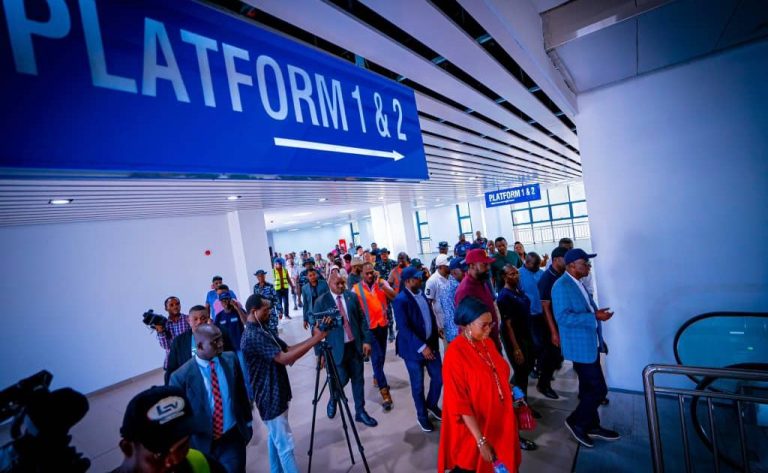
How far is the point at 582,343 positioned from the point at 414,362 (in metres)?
1.70

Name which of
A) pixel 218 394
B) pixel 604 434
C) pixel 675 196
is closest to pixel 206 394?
pixel 218 394

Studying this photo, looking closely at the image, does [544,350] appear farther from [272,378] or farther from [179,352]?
[179,352]

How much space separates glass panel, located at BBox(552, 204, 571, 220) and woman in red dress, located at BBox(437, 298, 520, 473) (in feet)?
88.1

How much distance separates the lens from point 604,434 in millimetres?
3287

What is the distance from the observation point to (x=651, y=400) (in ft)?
7.02

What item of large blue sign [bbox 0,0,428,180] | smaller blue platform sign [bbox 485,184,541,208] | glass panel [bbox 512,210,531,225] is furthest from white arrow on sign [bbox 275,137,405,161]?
glass panel [bbox 512,210,531,225]

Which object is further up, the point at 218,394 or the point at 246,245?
the point at 246,245

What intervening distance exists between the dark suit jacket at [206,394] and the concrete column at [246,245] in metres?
7.50

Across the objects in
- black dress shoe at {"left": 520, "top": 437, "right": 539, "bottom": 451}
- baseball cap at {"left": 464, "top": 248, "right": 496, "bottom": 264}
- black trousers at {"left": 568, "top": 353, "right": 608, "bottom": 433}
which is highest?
baseball cap at {"left": 464, "top": 248, "right": 496, "bottom": 264}

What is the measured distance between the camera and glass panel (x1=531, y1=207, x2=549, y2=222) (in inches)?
1036

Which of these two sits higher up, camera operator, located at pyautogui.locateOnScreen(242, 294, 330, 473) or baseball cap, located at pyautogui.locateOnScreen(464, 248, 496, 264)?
baseball cap, located at pyautogui.locateOnScreen(464, 248, 496, 264)

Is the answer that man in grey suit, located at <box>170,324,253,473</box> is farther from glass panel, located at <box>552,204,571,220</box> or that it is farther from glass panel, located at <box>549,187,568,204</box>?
glass panel, located at <box>549,187,568,204</box>

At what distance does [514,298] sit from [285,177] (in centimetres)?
345

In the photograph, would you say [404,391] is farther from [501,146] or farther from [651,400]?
[501,146]
